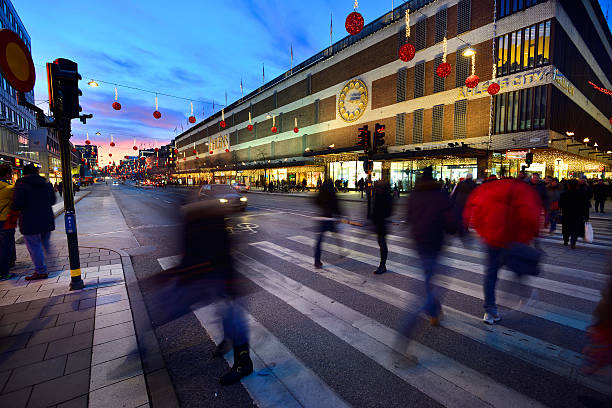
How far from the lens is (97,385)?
90.0 inches

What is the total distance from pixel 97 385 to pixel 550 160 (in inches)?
1418

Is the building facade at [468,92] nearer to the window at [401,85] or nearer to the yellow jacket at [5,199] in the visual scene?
the window at [401,85]

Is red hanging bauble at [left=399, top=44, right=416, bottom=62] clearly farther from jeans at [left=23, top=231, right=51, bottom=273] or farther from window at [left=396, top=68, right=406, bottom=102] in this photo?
window at [left=396, top=68, right=406, bottom=102]

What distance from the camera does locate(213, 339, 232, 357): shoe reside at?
2765 millimetres

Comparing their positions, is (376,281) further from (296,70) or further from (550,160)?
(296,70)

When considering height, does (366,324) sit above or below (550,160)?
below

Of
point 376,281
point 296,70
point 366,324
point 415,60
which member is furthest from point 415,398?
point 296,70

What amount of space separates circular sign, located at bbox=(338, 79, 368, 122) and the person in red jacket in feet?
109

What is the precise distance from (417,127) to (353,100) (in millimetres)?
10355

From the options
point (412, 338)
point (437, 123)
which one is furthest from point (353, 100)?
point (412, 338)

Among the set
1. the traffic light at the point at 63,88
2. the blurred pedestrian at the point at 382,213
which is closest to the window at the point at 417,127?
the blurred pedestrian at the point at 382,213

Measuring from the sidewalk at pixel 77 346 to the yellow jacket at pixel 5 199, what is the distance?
1129mm

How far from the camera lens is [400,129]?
29875 millimetres

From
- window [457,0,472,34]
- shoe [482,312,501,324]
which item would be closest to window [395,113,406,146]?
window [457,0,472,34]
